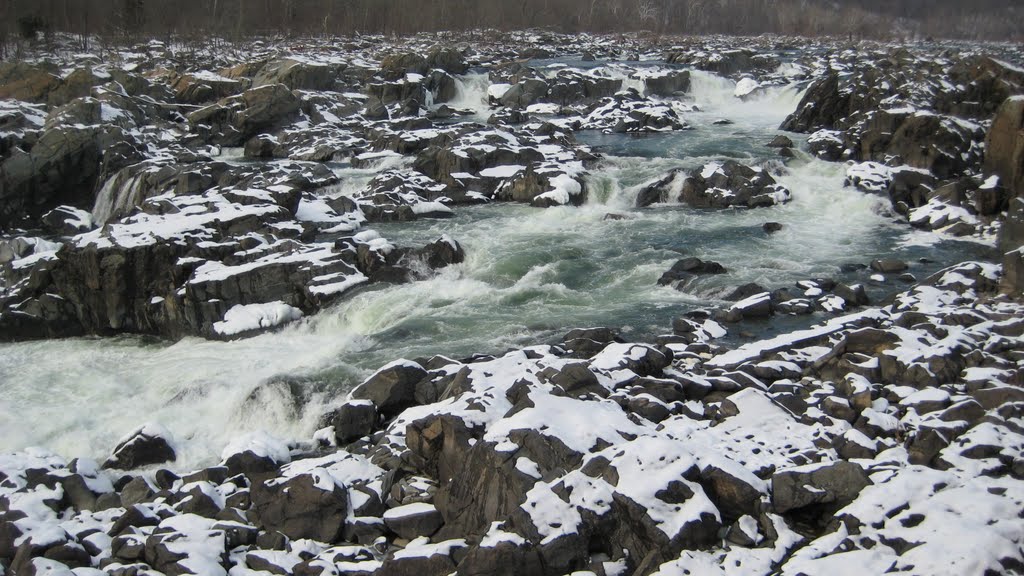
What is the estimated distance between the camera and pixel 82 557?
7520 millimetres

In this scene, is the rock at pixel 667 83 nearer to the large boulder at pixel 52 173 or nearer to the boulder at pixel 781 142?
the boulder at pixel 781 142

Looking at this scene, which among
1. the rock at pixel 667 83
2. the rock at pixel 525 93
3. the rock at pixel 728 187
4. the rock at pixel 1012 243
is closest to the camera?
the rock at pixel 1012 243

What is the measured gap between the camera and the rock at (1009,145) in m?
16.6

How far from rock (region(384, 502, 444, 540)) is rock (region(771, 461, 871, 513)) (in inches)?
133

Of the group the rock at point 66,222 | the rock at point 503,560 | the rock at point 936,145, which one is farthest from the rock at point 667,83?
the rock at point 503,560

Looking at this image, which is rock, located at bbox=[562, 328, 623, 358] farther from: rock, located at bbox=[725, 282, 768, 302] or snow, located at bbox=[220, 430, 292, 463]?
snow, located at bbox=[220, 430, 292, 463]

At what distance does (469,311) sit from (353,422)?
4306 mm

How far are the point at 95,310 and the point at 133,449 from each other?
19.5 ft

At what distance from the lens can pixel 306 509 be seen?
8086mm

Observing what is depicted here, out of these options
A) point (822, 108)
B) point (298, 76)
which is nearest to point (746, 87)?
point (822, 108)

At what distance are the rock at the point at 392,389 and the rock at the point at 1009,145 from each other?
13.8 metres

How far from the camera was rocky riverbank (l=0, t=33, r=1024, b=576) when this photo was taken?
712 cm

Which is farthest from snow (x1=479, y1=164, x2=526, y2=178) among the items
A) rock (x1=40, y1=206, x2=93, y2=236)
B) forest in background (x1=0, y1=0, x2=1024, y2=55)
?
forest in background (x1=0, y1=0, x2=1024, y2=55)

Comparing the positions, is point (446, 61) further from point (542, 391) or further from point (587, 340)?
point (542, 391)
